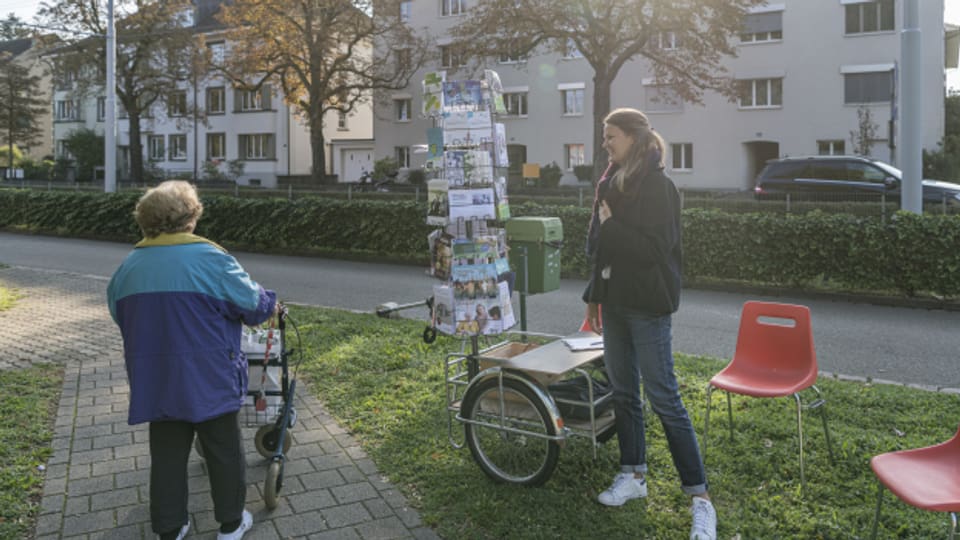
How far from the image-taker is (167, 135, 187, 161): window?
5709 cm

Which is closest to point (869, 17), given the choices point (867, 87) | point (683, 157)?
point (867, 87)

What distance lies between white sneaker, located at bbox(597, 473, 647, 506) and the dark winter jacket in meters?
0.95

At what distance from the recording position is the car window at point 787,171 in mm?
21703

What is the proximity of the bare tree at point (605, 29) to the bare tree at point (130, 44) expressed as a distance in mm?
19992

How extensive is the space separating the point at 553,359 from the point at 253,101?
171ft

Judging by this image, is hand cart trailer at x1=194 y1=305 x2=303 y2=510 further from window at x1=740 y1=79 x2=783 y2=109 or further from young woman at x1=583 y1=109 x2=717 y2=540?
window at x1=740 y1=79 x2=783 y2=109

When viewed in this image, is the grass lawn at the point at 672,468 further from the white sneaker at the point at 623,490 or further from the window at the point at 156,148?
the window at the point at 156,148

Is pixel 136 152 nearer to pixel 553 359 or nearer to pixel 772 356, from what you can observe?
pixel 553 359

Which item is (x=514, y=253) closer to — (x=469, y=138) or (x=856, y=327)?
(x=469, y=138)

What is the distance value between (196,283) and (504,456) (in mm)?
2060

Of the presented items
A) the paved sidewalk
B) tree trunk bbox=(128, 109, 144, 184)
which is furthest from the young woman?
tree trunk bbox=(128, 109, 144, 184)

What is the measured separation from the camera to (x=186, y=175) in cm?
5141

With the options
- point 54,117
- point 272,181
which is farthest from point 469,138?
point 54,117

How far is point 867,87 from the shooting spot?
3428 centimetres
